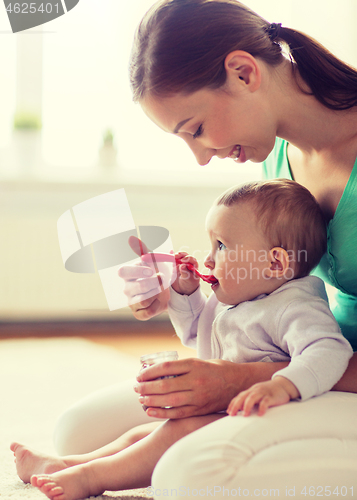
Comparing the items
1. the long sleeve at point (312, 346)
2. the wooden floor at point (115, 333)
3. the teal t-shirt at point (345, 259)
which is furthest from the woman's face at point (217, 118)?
the wooden floor at point (115, 333)

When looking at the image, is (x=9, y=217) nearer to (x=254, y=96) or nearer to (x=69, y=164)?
(x=69, y=164)

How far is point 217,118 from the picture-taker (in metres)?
0.97

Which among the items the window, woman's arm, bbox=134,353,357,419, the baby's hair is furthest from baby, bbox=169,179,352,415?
the window

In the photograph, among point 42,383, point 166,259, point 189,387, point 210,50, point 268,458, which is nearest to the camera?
point 268,458

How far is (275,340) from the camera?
2.93ft

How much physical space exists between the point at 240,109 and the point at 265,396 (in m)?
0.57

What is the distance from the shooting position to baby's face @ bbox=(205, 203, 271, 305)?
3.11 ft

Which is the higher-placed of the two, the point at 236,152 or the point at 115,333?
the point at 236,152

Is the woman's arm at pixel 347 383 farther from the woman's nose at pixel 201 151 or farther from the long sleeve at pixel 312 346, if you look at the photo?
the woman's nose at pixel 201 151

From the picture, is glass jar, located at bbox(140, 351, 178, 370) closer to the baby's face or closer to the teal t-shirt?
the baby's face

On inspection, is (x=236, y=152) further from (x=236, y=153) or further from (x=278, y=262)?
(x=278, y=262)

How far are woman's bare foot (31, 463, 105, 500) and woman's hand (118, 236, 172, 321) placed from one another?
0.32m

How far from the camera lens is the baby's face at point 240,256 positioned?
95 cm

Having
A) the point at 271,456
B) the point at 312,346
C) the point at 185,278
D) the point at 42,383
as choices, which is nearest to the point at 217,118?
the point at 185,278
